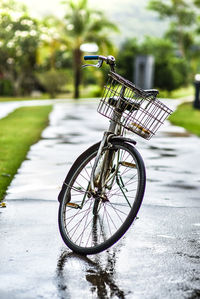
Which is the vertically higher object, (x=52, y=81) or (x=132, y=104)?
(x=132, y=104)

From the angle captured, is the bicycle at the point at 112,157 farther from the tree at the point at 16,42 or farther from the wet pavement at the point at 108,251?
the tree at the point at 16,42

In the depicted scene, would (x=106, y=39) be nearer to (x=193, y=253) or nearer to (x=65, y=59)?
(x=65, y=59)

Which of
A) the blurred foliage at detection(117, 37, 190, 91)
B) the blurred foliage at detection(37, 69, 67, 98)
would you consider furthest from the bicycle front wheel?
the blurred foliage at detection(117, 37, 190, 91)

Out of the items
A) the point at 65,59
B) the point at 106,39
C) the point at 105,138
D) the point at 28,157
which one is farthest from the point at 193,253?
the point at 65,59

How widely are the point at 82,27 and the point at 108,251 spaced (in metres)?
37.1

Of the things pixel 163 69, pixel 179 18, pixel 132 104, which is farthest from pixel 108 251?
pixel 179 18

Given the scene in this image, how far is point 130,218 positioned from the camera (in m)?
4.27

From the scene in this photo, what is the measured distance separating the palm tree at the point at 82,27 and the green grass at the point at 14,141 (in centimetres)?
2176

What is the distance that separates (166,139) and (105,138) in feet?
29.5

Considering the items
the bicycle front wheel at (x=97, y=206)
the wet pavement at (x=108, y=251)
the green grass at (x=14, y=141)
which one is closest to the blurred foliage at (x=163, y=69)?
the green grass at (x=14, y=141)

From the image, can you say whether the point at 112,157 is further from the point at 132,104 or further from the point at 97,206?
the point at 97,206

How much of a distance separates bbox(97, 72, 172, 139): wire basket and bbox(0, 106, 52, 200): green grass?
8.07ft

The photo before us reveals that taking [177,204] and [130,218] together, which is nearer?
[130,218]

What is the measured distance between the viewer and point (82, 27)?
1598 inches
